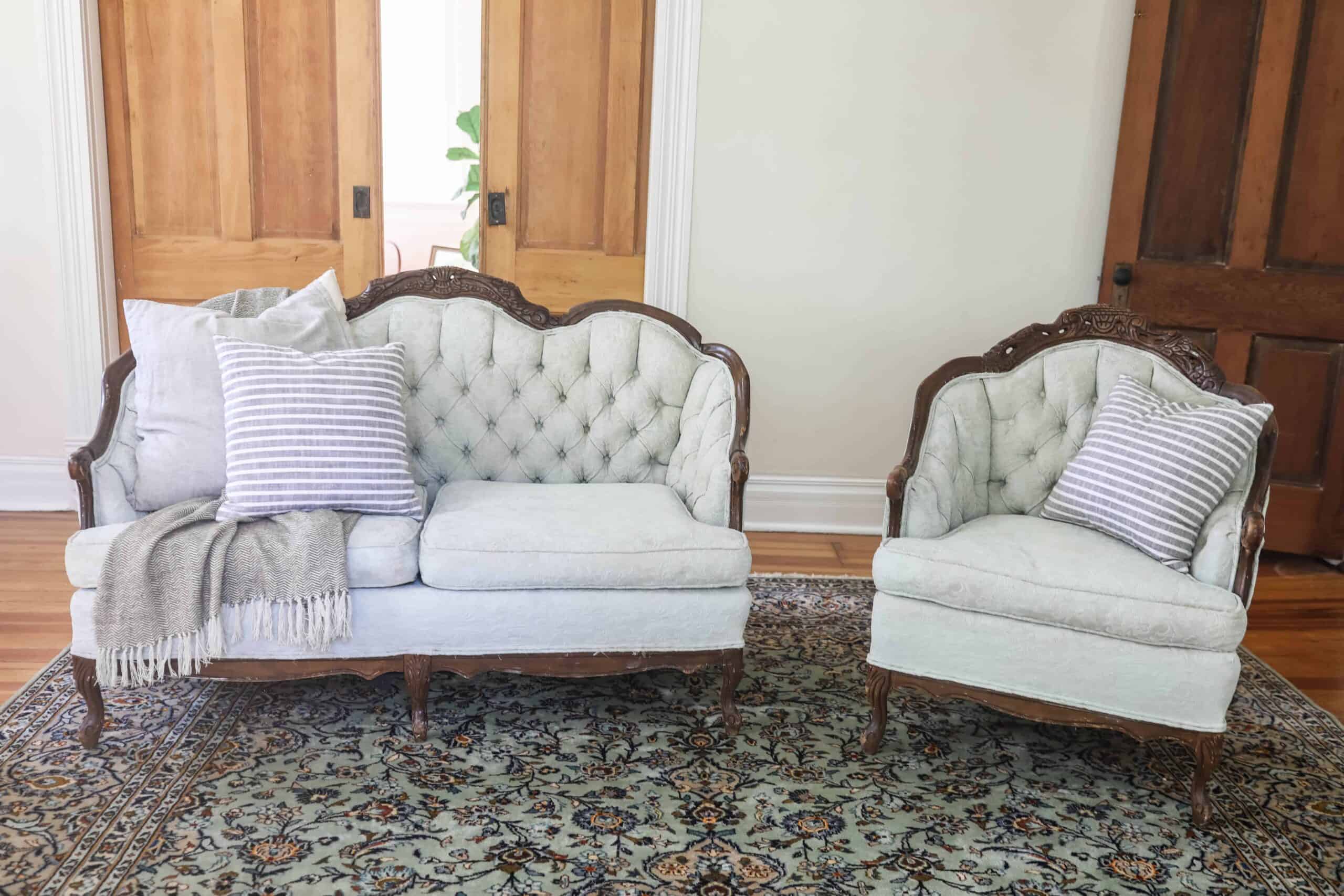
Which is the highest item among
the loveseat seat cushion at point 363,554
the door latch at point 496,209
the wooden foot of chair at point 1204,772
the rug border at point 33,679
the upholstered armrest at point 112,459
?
the door latch at point 496,209

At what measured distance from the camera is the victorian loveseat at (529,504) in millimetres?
2268

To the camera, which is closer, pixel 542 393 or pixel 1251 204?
pixel 542 393

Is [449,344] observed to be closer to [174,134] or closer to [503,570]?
[503,570]

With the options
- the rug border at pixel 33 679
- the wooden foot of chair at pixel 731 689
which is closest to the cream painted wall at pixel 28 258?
the rug border at pixel 33 679

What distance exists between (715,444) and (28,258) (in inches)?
107

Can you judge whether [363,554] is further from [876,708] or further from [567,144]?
[567,144]

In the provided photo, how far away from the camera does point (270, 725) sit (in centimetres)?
234

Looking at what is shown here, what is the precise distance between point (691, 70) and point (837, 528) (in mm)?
1777

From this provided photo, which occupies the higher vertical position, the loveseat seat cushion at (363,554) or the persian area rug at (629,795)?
the loveseat seat cushion at (363,554)

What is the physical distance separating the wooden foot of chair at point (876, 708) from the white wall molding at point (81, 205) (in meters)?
2.98

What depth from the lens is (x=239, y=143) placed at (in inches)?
145

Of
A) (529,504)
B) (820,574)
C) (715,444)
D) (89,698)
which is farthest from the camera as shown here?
(820,574)

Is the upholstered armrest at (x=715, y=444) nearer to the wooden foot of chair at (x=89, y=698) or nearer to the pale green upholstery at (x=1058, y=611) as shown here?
the pale green upholstery at (x=1058, y=611)

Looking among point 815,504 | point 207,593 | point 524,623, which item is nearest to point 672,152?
point 815,504
